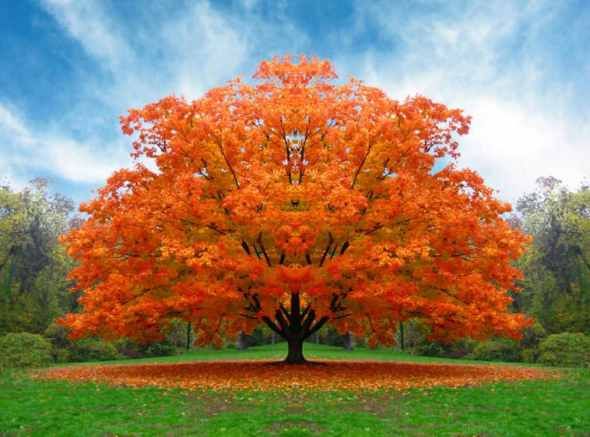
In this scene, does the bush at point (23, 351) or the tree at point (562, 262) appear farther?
the tree at point (562, 262)

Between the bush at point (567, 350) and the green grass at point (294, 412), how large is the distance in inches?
428

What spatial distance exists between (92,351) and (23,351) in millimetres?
8974

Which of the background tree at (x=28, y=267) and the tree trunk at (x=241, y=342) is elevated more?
the background tree at (x=28, y=267)

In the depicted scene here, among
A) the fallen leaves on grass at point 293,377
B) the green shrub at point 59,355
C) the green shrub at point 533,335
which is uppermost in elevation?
the green shrub at point 533,335

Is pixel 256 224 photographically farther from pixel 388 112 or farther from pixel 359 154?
pixel 388 112

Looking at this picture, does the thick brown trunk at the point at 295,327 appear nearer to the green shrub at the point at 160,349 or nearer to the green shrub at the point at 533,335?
the green shrub at the point at 533,335

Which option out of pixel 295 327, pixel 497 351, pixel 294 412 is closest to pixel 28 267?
pixel 295 327

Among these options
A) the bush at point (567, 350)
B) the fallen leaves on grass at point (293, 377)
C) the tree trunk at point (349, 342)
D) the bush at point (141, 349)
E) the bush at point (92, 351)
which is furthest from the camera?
the tree trunk at point (349, 342)

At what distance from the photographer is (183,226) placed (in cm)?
2117

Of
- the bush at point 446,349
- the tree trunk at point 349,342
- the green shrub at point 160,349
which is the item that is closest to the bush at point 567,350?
the bush at point 446,349

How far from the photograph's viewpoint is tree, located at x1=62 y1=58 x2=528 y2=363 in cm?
1947

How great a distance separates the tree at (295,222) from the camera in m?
19.5

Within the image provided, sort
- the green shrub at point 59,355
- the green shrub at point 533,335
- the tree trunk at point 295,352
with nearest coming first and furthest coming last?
the tree trunk at point 295,352
the green shrub at point 59,355
the green shrub at point 533,335

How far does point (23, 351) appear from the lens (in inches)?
1134
